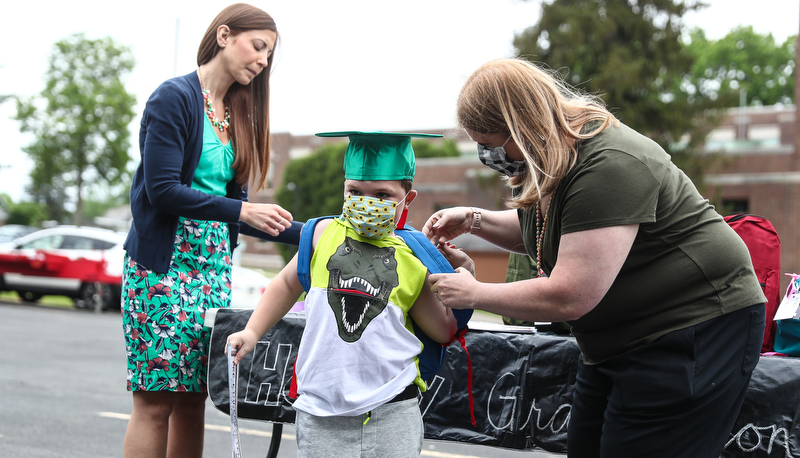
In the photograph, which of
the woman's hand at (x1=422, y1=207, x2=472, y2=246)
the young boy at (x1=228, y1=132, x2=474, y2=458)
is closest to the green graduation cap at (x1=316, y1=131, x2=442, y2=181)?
the young boy at (x1=228, y1=132, x2=474, y2=458)

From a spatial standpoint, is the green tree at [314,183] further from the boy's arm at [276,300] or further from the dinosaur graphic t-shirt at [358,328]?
the dinosaur graphic t-shirt at [358,328]

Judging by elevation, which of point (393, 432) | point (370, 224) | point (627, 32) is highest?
point (627, 32)

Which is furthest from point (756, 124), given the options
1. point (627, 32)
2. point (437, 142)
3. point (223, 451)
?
point (223, 451)

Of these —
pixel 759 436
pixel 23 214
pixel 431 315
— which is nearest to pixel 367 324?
pixel 431 315

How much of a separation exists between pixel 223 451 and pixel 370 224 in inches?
119

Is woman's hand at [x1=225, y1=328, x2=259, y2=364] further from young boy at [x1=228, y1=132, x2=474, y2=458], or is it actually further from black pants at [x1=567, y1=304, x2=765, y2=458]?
black pants at [x1=567, y1=304, x2=765, y2=458]

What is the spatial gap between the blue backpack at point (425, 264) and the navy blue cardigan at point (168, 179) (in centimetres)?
35

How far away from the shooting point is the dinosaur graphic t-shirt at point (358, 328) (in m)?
2.14

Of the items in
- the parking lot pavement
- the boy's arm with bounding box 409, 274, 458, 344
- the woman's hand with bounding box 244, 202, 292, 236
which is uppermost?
the woman's hand with bounding box 244, 202, 292, 236

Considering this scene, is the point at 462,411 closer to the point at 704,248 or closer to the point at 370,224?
the point at 370,224

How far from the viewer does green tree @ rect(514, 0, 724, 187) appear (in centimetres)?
2452

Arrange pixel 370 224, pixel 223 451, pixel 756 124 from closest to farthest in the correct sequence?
pixel 370 224 → pixel 223 451 → pixel 756 124

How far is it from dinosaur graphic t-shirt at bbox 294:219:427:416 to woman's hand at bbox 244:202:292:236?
29 centimetres

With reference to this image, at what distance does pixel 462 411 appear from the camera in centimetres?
298
